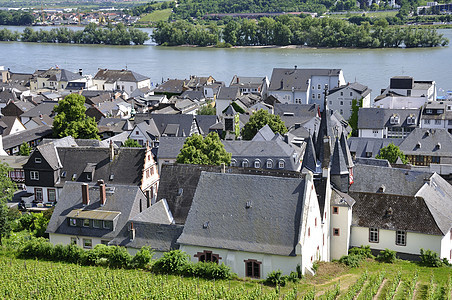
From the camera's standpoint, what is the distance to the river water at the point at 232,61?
350 ft

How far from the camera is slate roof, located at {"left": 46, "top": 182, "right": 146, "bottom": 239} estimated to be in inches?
1161

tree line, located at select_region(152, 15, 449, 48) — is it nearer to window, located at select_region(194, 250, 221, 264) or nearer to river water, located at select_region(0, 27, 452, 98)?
river water, located at select_region(0, 27, 452, 98)

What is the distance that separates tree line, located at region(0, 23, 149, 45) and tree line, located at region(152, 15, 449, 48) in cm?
647

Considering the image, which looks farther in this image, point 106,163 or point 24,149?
point 24,149

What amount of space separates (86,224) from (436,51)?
407ft

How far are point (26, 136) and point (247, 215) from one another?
35.9m

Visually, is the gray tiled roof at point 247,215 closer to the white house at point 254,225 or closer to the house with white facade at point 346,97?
the white house at point 254,225

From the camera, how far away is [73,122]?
55.1 metres

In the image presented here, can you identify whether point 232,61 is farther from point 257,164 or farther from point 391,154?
point 257,164

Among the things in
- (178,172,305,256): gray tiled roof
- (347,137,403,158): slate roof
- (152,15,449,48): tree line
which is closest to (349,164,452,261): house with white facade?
(178,172,305,256): gray tiled roof

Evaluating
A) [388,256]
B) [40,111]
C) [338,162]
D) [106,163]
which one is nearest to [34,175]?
[106,163]

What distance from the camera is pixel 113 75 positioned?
319 feet

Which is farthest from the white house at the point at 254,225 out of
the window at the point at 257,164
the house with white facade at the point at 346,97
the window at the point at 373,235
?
the house with white facade at the point at 346,97

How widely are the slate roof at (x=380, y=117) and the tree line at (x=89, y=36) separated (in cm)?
12475
